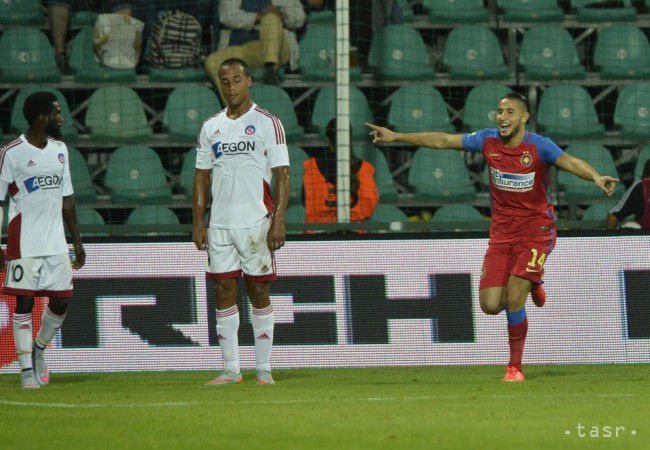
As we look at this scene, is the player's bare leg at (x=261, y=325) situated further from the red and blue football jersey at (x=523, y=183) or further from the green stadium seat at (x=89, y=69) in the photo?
the green stadium seat at (x=89, y=69)

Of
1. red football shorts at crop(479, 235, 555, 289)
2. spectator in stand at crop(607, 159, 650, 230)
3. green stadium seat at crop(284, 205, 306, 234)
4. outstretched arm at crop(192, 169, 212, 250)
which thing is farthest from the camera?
green stadium seat at crop(284, 205, 306, 234)

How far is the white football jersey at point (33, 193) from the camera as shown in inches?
333

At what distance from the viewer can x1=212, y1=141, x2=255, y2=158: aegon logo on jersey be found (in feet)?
27.1

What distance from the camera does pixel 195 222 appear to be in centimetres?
837

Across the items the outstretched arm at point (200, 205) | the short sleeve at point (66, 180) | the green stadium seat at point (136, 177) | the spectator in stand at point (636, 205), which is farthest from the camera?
the green stadium seat at point (136, 177)

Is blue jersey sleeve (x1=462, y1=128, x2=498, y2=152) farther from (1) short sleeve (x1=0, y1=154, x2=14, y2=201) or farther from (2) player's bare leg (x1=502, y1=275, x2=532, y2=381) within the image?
(1) short sleeve (x1=0, y1=154, x2=14, y2=201)

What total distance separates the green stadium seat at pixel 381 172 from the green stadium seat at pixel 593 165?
73.2 inches

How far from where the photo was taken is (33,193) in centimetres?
855

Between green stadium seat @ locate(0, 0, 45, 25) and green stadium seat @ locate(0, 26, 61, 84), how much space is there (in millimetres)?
164

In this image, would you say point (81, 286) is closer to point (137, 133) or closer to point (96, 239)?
point (96, 239)

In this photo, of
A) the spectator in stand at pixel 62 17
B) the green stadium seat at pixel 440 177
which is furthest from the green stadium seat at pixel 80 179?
the green stadium seat at pixel 440 177

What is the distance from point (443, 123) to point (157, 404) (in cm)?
667

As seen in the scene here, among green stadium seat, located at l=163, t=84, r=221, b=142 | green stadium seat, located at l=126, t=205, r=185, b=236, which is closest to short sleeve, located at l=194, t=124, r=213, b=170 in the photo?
green stadium seat, located at l=126, t=205, r=185, b=236

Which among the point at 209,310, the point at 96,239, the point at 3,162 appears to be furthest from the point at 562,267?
the point at 3,162
